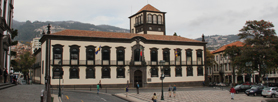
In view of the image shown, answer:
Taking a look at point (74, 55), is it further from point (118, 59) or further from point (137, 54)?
point (137, 54)

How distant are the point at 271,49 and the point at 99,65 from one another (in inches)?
1189

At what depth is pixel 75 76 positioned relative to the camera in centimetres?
4497

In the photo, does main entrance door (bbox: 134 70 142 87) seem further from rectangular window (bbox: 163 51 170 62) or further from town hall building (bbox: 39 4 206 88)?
rectangular window (bbox: 163 51 170 62)

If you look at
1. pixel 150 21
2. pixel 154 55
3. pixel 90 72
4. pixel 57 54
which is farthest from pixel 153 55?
pixel 57 54

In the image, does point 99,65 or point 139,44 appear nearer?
point 99,65

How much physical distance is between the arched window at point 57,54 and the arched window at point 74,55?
1761mm

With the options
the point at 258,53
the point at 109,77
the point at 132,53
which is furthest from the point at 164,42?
the point at 258,53

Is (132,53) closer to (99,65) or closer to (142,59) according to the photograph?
(142,59)

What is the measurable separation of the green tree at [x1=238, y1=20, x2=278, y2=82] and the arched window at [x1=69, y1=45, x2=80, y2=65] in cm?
2978

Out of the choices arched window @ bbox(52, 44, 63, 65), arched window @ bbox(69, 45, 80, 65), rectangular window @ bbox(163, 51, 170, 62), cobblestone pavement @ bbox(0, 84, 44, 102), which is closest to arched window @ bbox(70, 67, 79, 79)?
arched window @ bbox(69, 45, 80, 65)

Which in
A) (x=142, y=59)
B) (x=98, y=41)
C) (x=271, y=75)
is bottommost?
(x=271, y=75)

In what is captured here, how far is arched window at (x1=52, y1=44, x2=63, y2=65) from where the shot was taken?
1722 inches

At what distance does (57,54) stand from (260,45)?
35.4m

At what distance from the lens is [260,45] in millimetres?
43594
